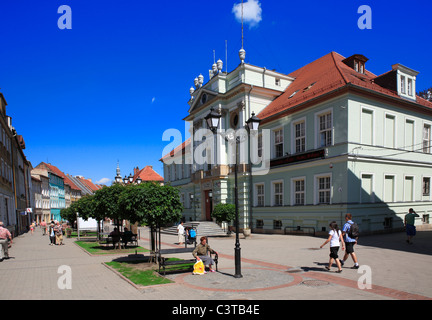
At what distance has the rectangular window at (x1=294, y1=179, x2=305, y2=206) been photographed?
24391mm

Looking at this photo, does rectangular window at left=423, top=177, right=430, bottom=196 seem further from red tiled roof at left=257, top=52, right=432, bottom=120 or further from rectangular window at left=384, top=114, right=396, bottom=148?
red tiled roof at left=257, top=52, right=432, bottom=120

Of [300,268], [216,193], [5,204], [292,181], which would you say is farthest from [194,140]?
[300,268]

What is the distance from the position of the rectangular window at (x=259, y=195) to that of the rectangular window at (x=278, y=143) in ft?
11.1

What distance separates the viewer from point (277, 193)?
26922 millimetres

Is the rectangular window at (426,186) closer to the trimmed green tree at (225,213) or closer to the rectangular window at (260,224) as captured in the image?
the rectangular window at (260,224)

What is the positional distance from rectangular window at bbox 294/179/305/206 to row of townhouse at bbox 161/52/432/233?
78 mm

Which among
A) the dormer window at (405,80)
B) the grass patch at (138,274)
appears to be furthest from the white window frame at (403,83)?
the grass patch at (138,274)

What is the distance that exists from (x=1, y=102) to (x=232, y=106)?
22.7m

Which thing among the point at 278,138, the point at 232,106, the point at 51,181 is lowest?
the point at 51,181

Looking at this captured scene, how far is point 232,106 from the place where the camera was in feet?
102

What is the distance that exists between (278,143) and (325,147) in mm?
5230

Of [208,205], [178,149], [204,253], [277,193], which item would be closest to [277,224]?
[277,193]

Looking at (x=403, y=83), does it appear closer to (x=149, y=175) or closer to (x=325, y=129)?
(x=325, y=129)
